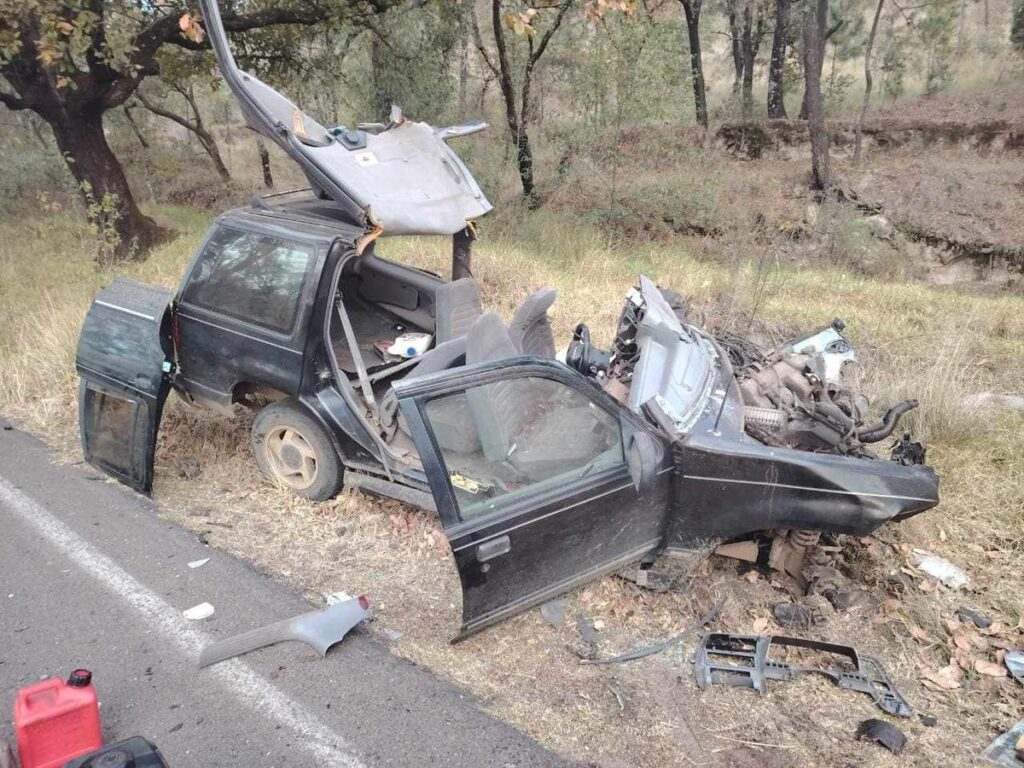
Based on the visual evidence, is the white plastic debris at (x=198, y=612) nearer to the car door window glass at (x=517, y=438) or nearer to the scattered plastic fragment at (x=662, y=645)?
the car door window glass at (x=517, y=438)

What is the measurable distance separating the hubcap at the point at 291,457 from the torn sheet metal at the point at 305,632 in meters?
1.39

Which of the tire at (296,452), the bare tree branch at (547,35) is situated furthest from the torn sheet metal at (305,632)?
the bare tree branch at (547,35)

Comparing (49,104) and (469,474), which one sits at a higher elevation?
(49,104)

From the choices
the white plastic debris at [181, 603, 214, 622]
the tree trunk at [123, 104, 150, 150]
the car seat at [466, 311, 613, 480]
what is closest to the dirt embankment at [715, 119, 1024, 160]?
the tree trunk at [123, 104, 150, 150]

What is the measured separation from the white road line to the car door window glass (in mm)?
1092

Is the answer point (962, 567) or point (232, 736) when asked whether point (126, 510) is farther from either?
point (962, 567)

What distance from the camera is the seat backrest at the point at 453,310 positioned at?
5492 millimetres

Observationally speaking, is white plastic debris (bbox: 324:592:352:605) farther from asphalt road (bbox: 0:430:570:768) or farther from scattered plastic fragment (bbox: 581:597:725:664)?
scattered plastic fragment (bbox: 581:597:725:664)

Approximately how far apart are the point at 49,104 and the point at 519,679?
37.3 ft

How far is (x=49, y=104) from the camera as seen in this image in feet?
35.1

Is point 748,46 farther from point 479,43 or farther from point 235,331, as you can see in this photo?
point 235,331

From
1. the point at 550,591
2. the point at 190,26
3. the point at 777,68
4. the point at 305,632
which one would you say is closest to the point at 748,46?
the point at 777,68

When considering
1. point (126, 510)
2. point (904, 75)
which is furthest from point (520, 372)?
point (904, 75)

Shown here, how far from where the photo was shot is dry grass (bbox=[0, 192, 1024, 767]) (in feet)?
10.5
